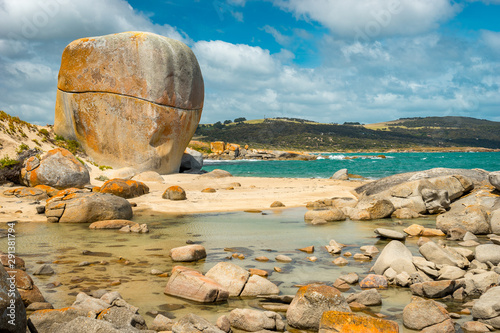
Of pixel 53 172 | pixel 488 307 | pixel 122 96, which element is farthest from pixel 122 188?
pixel 488 307

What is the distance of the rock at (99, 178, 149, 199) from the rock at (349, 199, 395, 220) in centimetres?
925

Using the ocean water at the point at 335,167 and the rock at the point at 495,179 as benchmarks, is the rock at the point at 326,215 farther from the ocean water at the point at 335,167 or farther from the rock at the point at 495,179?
the ocean water at the point at 335,167

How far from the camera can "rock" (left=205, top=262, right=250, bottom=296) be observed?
21.3 feet

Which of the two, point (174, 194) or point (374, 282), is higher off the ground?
point (374, 282)

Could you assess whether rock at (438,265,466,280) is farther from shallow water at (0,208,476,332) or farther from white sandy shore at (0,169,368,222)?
white sandy shore at (0,169,368,222)

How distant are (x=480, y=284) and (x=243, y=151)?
81.4 metres

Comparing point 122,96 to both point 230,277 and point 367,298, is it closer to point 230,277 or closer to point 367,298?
point 230,277

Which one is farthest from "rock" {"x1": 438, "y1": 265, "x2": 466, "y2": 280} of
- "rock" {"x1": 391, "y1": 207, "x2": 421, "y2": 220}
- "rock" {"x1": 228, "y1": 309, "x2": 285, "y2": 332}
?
"rock" {"x1": 391, "y1": 207, "x2": 421, "y2": 220}

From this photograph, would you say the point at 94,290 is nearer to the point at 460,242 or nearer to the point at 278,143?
the point at 460,242

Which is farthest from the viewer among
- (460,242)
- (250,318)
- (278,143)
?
(278,143)

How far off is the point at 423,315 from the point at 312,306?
1.43m

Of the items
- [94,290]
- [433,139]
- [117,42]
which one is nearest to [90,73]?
→ [117,42]

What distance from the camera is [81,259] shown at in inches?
325

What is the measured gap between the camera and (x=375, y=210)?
1409cm
